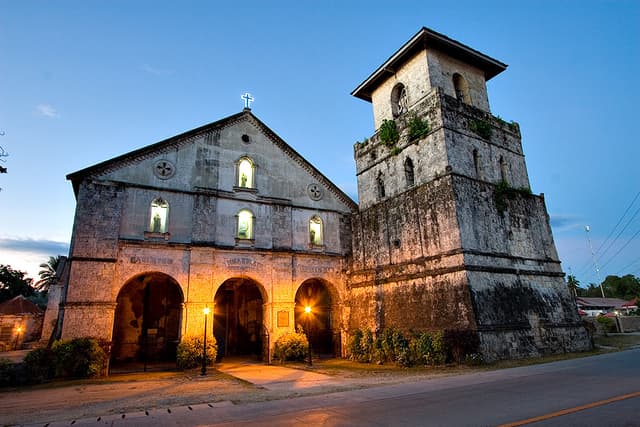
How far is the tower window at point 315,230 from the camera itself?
898 inches

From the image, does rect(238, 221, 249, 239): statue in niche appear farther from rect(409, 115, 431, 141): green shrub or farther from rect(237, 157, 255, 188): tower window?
rect(409, 115, 431, 141): green shrub

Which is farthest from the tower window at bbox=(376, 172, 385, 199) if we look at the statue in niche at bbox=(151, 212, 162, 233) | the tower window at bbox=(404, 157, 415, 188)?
the statue in niche at bbox=(151, 212, 162, 233)

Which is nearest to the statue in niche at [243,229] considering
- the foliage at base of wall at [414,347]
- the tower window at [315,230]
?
the tower window at [315,230]

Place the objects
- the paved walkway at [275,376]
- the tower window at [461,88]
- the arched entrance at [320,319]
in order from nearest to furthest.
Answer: the paved walkway at [275,376] → the tower window at [461,88] → the arched entrance at [320,319]

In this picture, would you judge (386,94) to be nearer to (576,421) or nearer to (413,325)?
(413,325)

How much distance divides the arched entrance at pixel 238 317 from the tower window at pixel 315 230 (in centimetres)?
527

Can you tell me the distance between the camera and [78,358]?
1508 centimetres

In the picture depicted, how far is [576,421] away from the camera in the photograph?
6203 mm

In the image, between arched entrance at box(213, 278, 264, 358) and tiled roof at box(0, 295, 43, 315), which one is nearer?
arched entrance at box(213, 278, 264, 358)

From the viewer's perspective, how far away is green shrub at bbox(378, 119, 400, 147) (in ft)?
72.0

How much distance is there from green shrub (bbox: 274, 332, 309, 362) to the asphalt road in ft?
29.9

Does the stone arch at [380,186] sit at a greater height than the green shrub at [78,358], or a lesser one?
greater

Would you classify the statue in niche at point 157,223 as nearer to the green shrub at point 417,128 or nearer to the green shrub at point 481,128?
the green shrub at point 417,128

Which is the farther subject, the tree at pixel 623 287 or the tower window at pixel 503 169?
the tree at pixel 623 287
